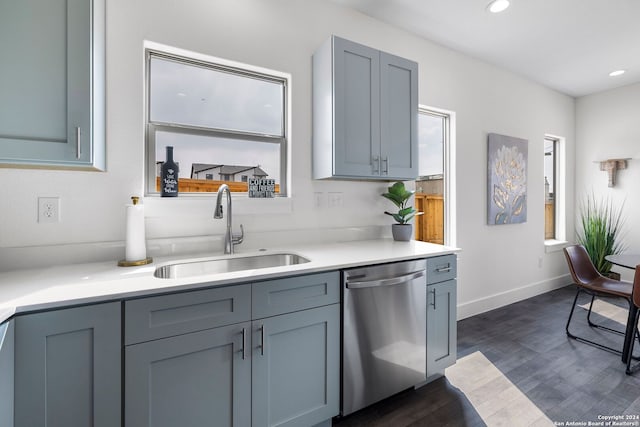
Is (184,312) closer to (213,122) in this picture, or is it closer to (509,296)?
(213,122)

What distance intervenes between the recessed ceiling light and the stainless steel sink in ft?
7.78

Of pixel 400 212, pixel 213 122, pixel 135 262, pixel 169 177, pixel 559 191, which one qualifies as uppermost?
pixel 213 122

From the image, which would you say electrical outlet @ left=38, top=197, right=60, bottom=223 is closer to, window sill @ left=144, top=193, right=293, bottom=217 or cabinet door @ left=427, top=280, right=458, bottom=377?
window sill @ left=144, top=193, right=293, bottom=217

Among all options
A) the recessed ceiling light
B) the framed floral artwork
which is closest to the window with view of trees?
the framed floral artwork

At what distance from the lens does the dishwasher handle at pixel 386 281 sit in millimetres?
1556

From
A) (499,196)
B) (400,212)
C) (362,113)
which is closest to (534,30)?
(499,196)

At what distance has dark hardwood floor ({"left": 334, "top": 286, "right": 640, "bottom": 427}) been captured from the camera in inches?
65.3

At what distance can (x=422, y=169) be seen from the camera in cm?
298

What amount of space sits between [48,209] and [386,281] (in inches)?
69.4

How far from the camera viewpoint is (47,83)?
46.4 inches

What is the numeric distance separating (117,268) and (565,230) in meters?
5.23

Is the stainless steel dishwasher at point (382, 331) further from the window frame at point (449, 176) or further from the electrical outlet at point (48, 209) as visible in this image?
the electrical outlet at point (48, 209)

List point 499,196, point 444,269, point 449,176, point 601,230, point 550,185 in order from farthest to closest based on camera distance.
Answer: point 550,185
point 601,230
point 499,196
point 449,176
point 444,269

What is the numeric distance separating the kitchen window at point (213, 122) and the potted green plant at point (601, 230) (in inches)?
164
